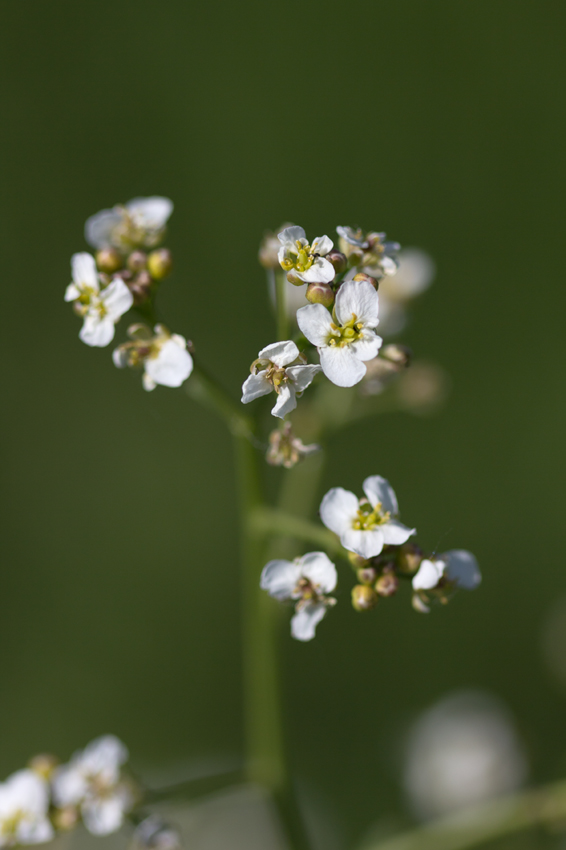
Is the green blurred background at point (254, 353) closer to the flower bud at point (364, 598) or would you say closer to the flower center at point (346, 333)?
the flower bud at point (364, 598)

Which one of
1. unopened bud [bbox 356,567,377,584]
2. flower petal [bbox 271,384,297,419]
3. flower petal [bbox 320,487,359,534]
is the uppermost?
flower petal [bbox 271,384,297,419]

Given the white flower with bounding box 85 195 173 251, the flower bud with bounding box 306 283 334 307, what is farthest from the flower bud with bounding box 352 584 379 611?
the white flower with bounding box 85 195 173 251

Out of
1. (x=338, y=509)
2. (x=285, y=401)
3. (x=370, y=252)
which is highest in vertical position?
(x=370, y=252)

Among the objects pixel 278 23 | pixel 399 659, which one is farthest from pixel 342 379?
pixel 278 23

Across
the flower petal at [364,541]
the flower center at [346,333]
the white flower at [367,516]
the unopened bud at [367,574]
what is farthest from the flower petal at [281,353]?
the unopened bud at [367,574]

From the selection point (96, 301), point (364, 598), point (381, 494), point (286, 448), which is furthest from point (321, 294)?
point (364, 598)

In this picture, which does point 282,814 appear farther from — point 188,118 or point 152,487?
point 188,118

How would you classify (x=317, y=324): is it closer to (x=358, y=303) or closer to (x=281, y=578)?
(x=358, y=303)

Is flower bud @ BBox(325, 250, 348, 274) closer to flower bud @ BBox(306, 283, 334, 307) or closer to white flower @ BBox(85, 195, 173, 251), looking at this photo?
flower bud @ BBox(306, 283, 334, 307)
